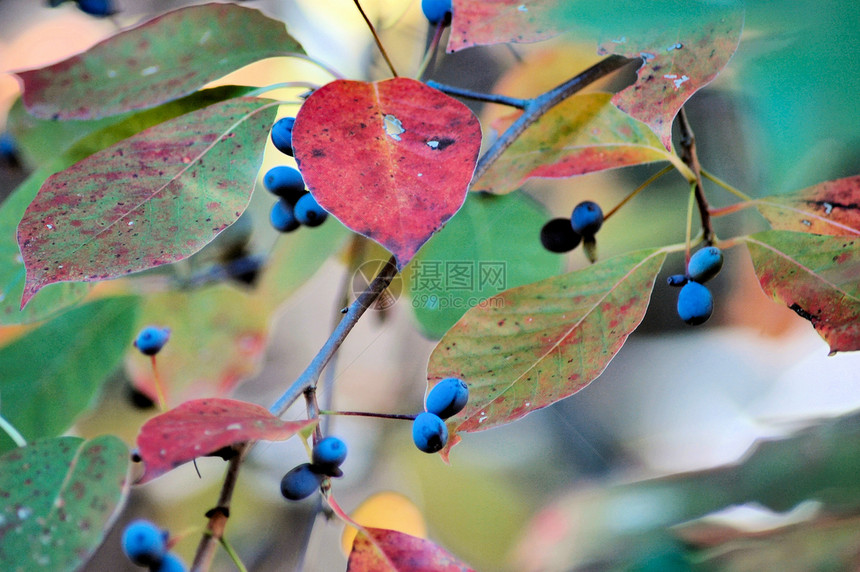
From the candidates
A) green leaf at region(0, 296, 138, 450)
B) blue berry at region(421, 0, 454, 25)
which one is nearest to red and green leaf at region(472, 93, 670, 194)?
blue berry at region(421, 0, 454, 25)

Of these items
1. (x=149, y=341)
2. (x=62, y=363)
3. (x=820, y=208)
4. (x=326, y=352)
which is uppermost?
(x=820, y=208)

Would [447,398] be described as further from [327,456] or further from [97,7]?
[97,7]

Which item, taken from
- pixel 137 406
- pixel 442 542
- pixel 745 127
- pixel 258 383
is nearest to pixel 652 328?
pixel 745 127

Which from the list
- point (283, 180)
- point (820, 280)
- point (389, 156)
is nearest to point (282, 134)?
point (283, 180)

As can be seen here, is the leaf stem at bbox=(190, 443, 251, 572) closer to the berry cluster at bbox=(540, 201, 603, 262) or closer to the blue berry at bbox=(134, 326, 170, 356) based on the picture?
the blue berry at bbox=(134, 326, 170, 356)

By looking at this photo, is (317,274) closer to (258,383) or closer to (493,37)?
(258,383)

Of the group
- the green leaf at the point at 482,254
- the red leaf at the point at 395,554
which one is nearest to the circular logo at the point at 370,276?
the green leaf at the point at 482,254
